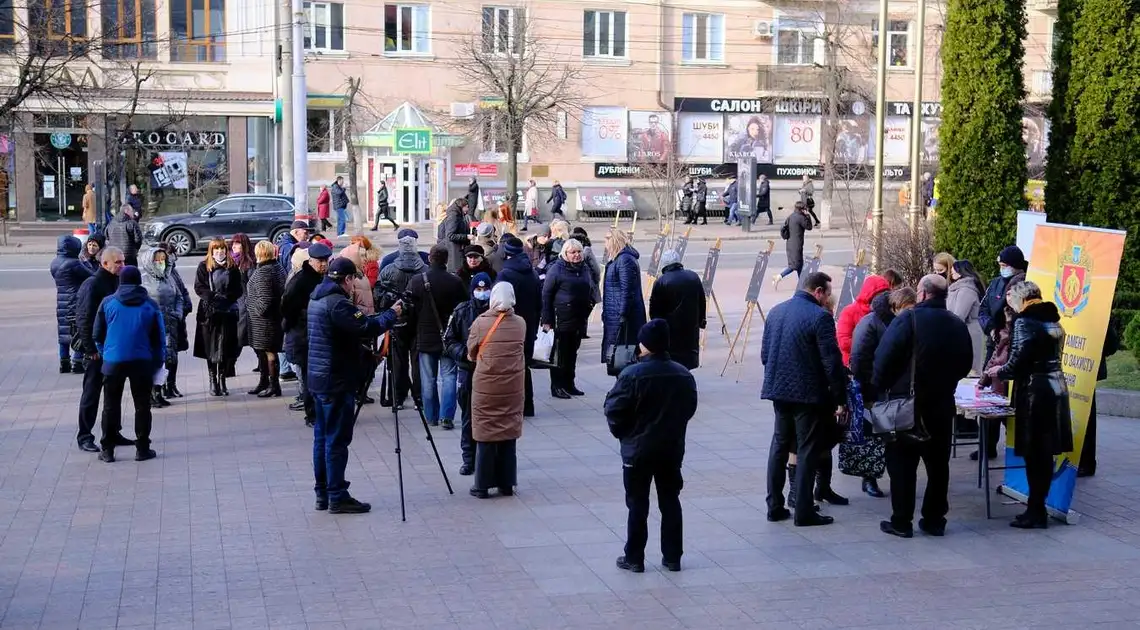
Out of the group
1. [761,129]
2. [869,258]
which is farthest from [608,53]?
[869,258]

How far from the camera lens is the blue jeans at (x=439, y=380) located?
1268 cm

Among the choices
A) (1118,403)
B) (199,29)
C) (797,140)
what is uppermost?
(199,29)

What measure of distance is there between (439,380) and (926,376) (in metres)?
5.31

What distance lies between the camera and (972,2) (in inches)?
683

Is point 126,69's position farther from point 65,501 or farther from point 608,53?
point 65,501

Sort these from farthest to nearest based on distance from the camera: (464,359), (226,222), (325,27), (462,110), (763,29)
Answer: (763,29) → (462,110) → (325,27) → (226,222) → (464,359)

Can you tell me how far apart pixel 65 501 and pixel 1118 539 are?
776 cm

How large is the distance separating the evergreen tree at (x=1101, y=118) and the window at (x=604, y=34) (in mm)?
29920

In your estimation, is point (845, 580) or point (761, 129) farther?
point (761, 129)

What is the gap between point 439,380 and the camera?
12.9m

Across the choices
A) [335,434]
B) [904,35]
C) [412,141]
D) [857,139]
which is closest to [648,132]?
[857,139]

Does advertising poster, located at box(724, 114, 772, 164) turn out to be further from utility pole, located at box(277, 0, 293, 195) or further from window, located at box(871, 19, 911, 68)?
utility pole, located at box(277, 0, 293, 195)

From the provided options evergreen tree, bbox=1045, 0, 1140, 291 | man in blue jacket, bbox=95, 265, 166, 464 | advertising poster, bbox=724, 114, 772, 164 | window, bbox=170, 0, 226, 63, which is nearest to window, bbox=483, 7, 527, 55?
window, bbox=170, 0, 226, 63

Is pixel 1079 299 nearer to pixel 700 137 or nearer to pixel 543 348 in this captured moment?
pixel 543 348
